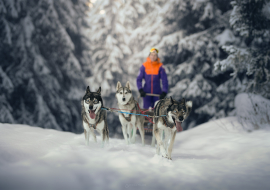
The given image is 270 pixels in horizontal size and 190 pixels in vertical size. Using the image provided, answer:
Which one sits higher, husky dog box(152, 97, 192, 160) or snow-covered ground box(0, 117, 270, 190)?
husky dog box(152, 97, 192, 160)

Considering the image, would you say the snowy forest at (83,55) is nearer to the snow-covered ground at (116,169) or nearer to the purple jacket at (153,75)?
the purple jacket at (153,75)

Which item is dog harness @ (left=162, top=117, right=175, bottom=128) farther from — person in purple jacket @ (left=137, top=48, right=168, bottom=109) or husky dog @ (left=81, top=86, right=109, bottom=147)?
person in purple jacket @ (left=137, top=48, right=168, bottom=109)

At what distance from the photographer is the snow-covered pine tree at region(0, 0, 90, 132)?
9289 millimetres

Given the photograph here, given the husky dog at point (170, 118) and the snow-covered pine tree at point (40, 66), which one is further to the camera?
the snow-covered pine tree at point (40, 66)

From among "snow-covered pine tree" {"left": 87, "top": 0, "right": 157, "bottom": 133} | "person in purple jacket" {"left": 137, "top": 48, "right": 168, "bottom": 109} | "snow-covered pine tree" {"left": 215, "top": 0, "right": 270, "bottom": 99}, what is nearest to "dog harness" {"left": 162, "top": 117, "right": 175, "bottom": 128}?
"person in purple jacket" {"left": 137, "top": 48, "right": 168, "bottom": 109}

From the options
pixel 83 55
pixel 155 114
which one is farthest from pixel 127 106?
pixel 83 55

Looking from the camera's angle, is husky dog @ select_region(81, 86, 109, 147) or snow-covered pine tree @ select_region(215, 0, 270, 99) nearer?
husky dog @ select_region(81, 86, 109, 147)

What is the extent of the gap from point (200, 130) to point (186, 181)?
4499 millimetres

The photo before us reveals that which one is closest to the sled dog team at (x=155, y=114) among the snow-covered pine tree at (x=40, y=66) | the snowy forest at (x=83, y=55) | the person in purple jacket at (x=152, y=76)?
the person in purple jacket at (x=152, y=76)

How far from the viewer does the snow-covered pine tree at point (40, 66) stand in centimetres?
929

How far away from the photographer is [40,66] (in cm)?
1002

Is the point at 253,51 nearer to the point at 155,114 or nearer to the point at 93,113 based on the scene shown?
the point at 155,114

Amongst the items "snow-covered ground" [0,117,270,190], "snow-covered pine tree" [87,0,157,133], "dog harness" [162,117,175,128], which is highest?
"snow-covered pine tree" [87,0,157,133]

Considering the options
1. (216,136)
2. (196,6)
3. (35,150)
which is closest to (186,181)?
(35,150)
